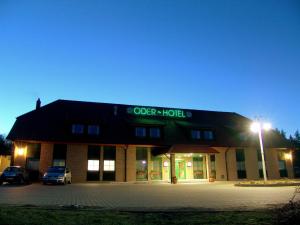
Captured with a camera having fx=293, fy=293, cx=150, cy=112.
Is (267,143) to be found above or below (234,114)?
below

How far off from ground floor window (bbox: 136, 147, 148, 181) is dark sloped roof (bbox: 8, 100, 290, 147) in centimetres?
113

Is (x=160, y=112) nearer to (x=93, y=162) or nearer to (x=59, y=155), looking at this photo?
(x=93, y=162)

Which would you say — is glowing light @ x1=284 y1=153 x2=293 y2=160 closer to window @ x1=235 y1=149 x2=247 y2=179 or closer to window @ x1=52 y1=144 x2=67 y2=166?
window @ x1=235 y1=149 x2=247 y2=179

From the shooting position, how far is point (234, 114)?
45750 mm

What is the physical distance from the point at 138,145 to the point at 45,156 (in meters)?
10.3

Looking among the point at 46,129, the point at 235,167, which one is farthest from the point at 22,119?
the point at 235,167

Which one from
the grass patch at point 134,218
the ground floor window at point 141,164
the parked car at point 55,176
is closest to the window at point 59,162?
the parked car at point 55,176

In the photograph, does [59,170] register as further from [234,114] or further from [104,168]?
[234,114]

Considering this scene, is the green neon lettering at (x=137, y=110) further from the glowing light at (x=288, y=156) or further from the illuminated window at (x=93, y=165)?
the glowing light at (x=288, y=156)

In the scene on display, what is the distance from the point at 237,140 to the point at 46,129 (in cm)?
2433

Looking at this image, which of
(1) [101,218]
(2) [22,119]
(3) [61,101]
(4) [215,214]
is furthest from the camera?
(3) [61,101]

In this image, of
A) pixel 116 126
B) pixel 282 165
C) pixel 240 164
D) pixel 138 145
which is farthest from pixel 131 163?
pixel 282 165

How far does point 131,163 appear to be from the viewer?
3378 cm

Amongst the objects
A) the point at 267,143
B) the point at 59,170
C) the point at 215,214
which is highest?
the point at 267,143
